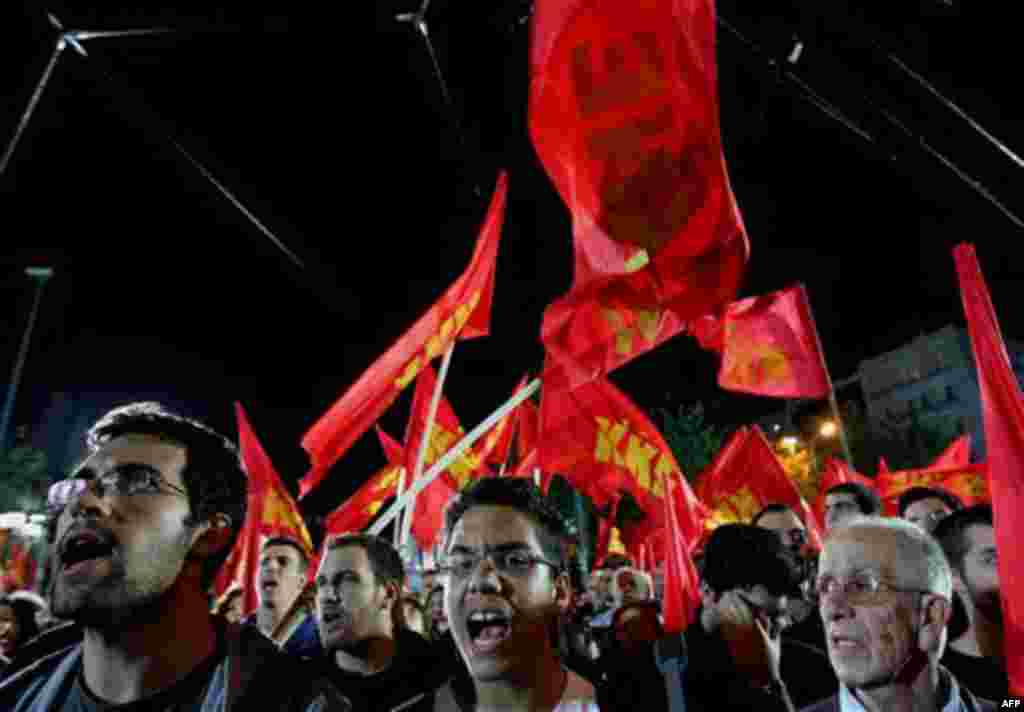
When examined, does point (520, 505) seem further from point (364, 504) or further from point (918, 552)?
point (364, 504)

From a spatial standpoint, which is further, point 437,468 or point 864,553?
point 437,468

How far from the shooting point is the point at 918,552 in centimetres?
261

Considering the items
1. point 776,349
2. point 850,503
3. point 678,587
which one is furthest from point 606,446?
point 850,503

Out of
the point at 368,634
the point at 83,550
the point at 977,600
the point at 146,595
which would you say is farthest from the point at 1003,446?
the point at 83,550

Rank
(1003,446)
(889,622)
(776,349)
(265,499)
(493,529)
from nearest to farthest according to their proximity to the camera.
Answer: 1. (889,622)
2. (493,529)
3. (1003,446)
4. (776,349)
5. (265,499)

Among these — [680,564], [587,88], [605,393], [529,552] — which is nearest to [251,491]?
[605,393]

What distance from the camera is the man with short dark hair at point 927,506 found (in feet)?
16.1

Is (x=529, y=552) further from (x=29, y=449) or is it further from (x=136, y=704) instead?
(x=29, y=449)

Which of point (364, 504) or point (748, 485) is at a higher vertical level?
point (364, 504)

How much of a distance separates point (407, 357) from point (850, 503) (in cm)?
380

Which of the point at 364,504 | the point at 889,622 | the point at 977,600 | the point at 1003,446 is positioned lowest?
the point at 977,600

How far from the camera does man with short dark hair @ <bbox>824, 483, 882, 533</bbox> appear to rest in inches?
197

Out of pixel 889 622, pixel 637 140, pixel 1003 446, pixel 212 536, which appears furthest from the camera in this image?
pixel 637 140

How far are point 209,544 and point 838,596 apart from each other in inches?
76.4
